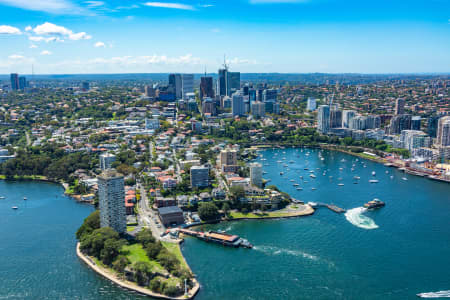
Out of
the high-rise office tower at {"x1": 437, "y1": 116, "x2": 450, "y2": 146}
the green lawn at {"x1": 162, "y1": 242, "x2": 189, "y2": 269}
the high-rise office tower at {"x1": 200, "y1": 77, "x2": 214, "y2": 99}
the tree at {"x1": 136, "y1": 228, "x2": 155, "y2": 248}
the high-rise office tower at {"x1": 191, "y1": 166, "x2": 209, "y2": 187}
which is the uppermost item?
the high-rise office tower at {"x1": 200, "y1": 77, "x2": 214, "y2": 99}

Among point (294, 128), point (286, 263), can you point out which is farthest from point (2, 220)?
point (294, 128)

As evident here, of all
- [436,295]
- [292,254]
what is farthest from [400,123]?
[436,295]

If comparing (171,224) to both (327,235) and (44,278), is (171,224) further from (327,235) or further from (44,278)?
(327,235)

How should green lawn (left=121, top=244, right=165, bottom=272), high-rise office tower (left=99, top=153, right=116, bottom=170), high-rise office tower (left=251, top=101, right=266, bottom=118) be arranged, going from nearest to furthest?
green lawn (left=121, top=244, right=165, bottom=272) < high-rise office tower (left=99, top=153, right=116, bottom=170) < high-rise office tower (left=251, top=101, right=266, bottom=118)

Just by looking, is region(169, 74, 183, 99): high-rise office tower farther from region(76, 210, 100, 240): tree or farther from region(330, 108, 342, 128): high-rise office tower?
region(76, 210, 100, 240): tree

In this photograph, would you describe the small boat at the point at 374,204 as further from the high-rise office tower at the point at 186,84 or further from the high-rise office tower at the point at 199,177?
the high-rise office tower at the point at 186,84

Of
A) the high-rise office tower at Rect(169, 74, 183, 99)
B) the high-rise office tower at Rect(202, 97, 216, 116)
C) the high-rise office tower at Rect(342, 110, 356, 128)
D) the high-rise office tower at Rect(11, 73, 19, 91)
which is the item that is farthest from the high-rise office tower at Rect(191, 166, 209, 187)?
the high-rise office tower at Rect(11, 73, 19, 91)
